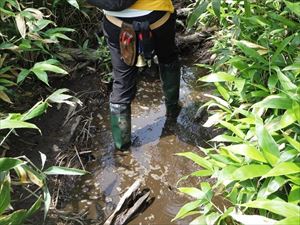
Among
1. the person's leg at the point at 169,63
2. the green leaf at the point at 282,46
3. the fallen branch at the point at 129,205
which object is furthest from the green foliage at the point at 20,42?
the green leaf at the point at 282,46

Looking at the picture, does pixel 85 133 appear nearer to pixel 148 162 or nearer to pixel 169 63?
pixel 148 162

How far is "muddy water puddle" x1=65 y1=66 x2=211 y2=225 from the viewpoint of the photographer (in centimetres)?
305

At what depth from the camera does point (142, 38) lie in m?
3.31

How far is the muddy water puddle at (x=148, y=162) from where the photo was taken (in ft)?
10.00

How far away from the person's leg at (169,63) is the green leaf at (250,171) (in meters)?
1.70

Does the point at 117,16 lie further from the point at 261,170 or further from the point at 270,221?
the point at 270,221

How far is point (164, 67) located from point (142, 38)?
590mm

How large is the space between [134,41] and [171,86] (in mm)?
757

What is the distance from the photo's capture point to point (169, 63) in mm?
3811

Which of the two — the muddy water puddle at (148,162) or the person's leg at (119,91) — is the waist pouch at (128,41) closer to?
the person's leg at (119,91)

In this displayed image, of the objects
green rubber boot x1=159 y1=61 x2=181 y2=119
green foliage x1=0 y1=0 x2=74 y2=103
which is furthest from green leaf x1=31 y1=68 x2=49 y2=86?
green rubber boot x1=159 y1=61 x2=181 y2=119

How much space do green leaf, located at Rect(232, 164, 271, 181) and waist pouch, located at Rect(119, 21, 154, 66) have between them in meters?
1.60

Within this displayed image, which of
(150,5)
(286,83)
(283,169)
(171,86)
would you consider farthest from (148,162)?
(283,169)

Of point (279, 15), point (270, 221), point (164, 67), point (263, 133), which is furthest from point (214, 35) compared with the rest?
point (270, 221)
